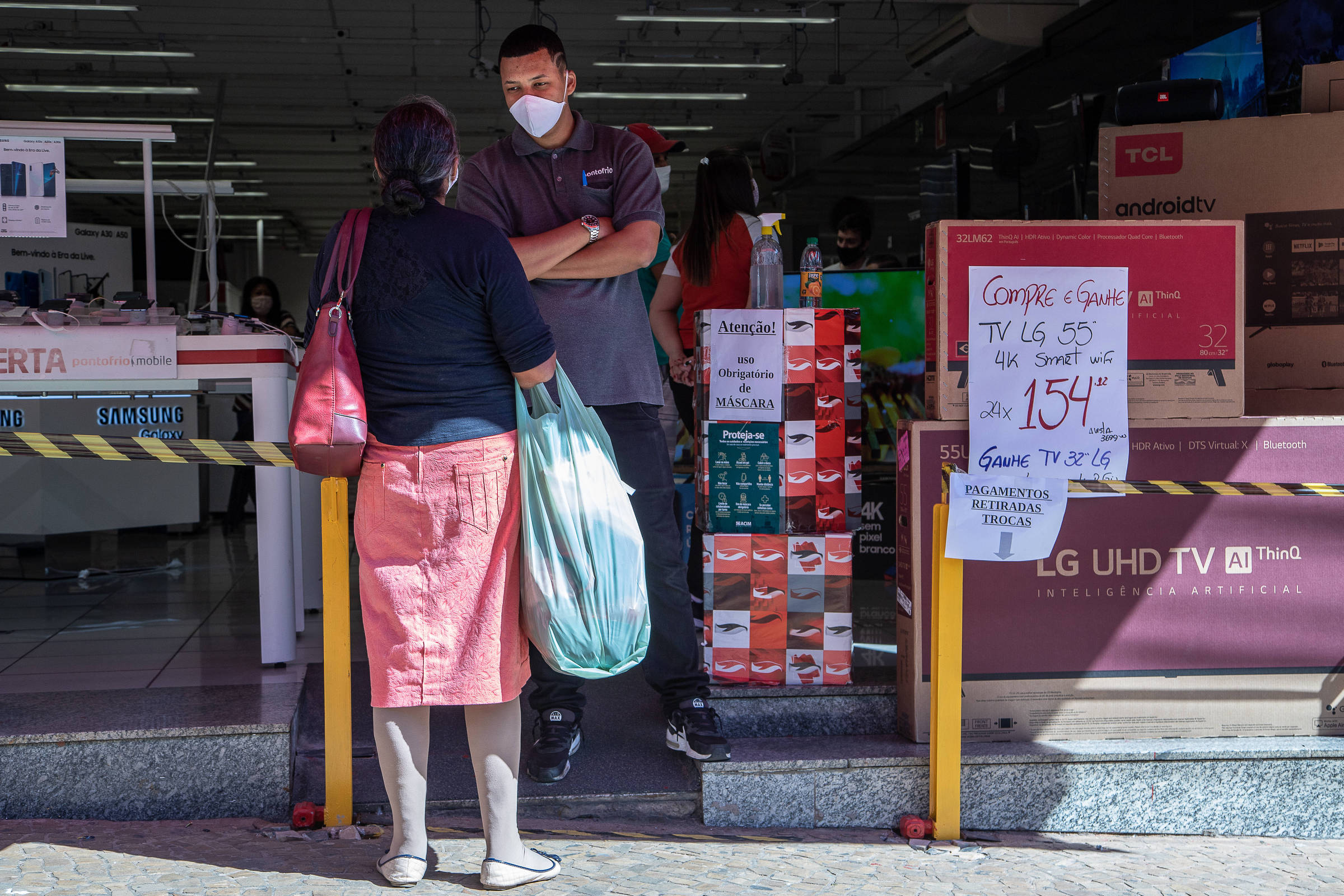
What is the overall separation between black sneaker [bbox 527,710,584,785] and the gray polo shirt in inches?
30.8

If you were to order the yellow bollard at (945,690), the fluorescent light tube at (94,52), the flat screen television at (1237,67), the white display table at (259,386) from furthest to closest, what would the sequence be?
the fluorescent light tube at (94,52)
the flat screen television at (1237,67)
the white display table at (259,386)
the yellow bollard at (945,690)

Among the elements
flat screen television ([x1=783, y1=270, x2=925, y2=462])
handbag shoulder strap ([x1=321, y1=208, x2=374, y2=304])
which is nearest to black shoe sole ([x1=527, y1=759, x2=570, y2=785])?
handbag shoulder strap ([x1=321, y1=208, x2=374, y2=304])

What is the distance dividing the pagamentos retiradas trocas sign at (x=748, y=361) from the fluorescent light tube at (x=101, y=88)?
408 inches

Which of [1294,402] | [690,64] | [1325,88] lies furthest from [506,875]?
[690,64]

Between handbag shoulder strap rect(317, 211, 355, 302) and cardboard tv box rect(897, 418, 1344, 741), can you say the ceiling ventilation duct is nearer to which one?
cardboard tv box rect(897, 418, 1344, 741)

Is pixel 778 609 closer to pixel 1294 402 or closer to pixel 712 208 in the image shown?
pixel 712 208

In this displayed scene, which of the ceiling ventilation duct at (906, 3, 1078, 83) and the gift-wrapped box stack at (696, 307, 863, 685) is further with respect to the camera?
the ceiling ventilation duct at (906, 3, 1078, 83)

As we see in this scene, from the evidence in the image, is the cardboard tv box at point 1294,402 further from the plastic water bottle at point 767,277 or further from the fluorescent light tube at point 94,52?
the fluorescent light tube at point 94,52

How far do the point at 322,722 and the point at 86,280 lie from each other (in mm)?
6653

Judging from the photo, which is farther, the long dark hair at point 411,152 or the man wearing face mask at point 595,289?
the man wearing face mask at point 595,289

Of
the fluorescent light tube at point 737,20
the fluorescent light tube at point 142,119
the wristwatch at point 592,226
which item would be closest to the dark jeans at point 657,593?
the wristwatch at point 592,226

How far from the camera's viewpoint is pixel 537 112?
259 centimetres

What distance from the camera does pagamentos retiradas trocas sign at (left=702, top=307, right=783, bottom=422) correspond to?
10.0 feet

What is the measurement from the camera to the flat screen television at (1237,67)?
17.1 ft
